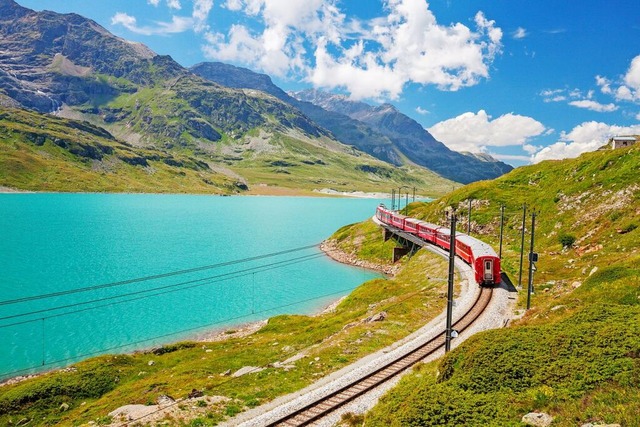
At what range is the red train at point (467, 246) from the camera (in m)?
48.8

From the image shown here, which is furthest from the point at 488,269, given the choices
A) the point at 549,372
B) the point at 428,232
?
the point at 428,232

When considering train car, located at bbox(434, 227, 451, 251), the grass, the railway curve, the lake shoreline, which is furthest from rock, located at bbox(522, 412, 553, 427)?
train car, located at bbox(434, 227, 451, 251)

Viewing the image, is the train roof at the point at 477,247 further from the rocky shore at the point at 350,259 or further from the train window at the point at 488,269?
the rocky shore at the point at 350,259

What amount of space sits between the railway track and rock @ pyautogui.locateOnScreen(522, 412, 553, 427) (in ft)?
36.7

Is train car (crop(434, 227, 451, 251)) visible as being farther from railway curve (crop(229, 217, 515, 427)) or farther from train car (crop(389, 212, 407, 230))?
railway curve (crop(229, 217, 515, 427))

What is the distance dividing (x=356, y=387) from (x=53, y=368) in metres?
37.2

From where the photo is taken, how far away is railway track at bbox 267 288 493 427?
2209 centimetres

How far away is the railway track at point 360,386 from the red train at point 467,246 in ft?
45.4

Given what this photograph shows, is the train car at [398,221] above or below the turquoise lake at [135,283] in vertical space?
above

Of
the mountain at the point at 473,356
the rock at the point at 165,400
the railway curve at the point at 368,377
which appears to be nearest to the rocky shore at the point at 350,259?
the mountain at the point at 473,356

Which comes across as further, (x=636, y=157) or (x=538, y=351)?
(x=636, y=157)

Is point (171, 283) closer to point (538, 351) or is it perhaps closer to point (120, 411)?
point (120, 411)

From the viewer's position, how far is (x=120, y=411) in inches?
1009

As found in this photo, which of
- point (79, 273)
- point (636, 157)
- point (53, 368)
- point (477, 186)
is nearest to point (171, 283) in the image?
point (79, 273)
